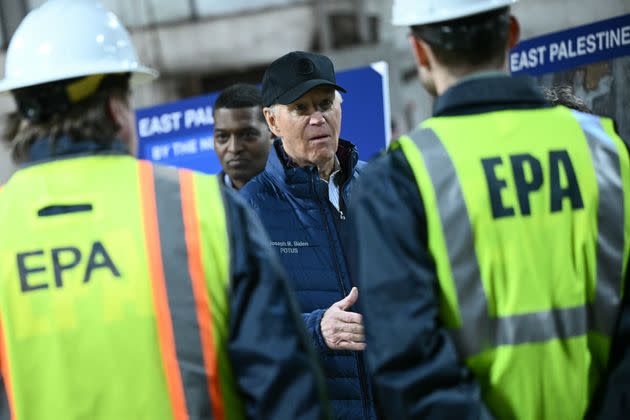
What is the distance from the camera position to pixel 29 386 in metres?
1.63

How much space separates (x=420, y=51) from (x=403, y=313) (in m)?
0.59

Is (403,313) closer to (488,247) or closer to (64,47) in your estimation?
(488,247)

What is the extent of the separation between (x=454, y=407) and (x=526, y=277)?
1.01ft

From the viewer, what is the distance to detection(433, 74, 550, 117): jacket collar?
67.9 inches

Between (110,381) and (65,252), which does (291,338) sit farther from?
(65,252)

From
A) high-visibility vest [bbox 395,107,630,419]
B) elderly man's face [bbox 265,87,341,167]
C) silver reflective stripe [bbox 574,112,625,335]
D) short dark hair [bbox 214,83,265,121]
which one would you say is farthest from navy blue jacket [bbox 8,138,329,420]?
short dark hair [bbox 214,83,265,121]

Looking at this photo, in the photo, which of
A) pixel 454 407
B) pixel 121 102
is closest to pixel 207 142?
pixel 121 102

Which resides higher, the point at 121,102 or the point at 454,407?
the point at 121,102

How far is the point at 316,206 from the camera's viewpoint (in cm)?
276

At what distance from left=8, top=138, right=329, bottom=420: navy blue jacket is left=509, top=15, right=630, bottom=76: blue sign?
2394 millimetres

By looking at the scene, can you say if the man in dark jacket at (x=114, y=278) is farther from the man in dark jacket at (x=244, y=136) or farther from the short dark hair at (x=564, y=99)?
the man in dark jacket at (x=244, y=136)

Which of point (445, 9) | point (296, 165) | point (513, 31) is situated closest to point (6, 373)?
point (445, 9)

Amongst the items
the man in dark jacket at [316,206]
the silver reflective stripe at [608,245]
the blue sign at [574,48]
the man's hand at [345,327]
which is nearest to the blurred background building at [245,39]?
the blue sign at [574,48]

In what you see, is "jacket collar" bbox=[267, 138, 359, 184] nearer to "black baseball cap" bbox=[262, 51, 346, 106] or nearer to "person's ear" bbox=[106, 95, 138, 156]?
"black baseball cap" bbox=[262, 51, 346, 106]
